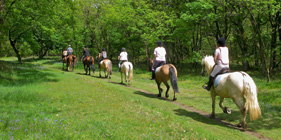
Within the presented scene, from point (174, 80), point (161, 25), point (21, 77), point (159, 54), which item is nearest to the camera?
point (174, 80)

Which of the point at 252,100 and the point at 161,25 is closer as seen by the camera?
the point at 252,100

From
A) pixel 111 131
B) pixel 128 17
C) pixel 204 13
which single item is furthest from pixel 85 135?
pixel 128 17

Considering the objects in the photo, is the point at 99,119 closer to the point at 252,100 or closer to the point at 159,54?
the point at 252,100

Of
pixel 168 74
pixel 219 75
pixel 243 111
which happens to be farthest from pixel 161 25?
pixel 243 111

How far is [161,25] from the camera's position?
92.3 ft

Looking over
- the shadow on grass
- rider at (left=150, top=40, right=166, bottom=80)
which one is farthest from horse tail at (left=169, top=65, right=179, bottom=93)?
the shadow on grass

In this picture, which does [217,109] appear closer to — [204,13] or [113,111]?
[113,111]

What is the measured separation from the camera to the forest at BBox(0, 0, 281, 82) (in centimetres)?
1930

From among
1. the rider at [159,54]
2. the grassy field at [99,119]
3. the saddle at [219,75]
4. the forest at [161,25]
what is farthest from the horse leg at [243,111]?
the forest at [161,25]

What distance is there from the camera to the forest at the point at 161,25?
19297 millimetres

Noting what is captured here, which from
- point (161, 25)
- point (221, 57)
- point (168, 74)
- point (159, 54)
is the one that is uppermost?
point (161, 25)

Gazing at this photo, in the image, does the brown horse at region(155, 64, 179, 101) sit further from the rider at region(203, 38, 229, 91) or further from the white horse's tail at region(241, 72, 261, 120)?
the white horse's tail at region(241, 72, 261, 120)

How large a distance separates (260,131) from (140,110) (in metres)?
4.65

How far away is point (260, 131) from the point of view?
307 inches
